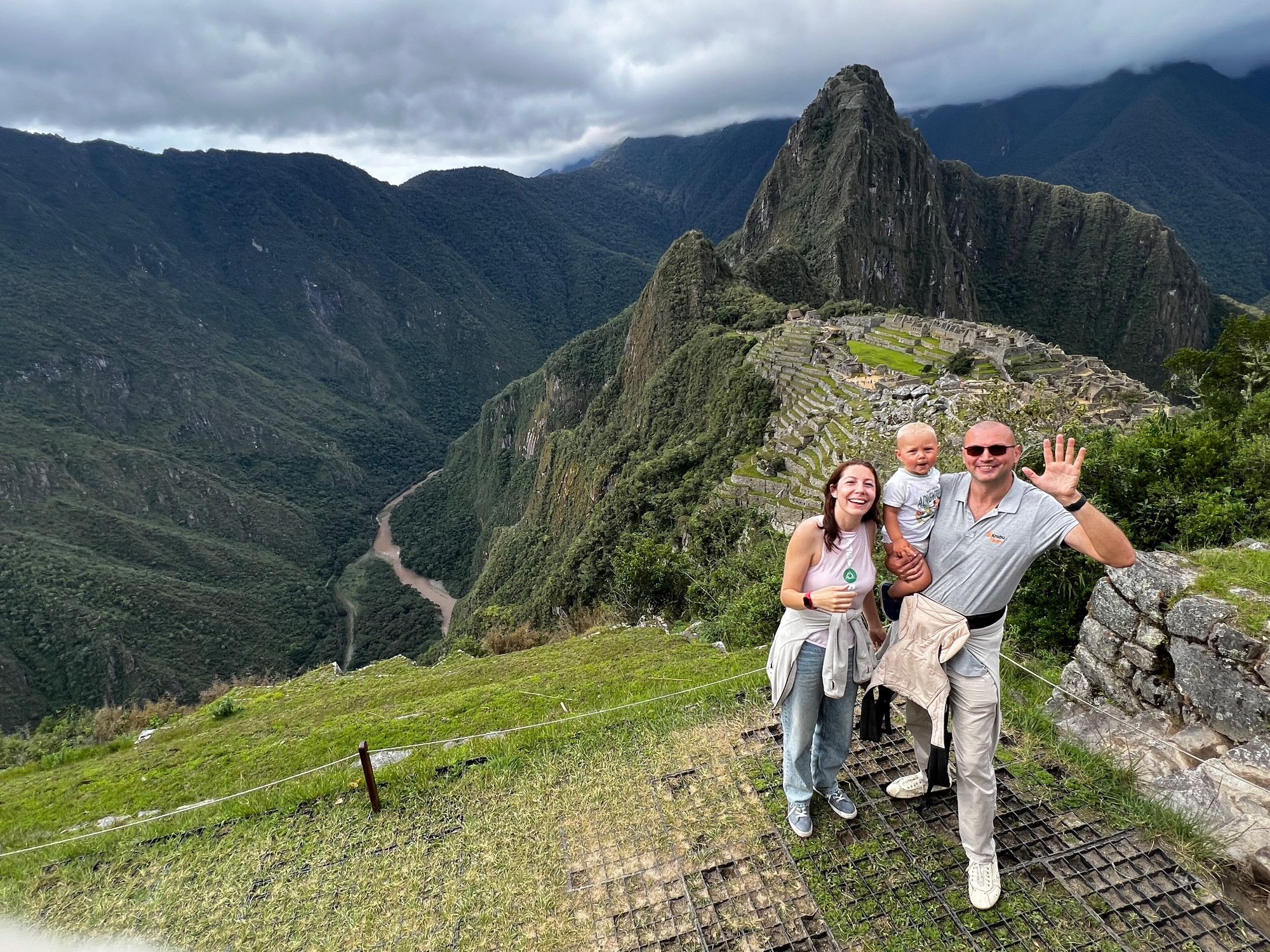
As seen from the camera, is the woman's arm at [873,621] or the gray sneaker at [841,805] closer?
the woman's arm at [873,621]

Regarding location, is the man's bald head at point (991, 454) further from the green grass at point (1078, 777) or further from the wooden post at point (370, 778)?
the wooden post at point (370, 778)

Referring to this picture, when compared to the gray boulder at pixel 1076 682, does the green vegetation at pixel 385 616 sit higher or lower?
lower

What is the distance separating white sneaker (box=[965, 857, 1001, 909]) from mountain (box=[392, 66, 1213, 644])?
4983mm

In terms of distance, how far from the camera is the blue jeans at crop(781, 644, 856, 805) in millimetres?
3641

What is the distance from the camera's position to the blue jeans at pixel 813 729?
11.9 ft

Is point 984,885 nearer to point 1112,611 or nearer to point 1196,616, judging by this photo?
point 1196,616

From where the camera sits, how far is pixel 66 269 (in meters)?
156

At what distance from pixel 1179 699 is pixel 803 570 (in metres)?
3.32

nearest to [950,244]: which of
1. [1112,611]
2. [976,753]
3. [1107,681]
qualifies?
[1112,611]

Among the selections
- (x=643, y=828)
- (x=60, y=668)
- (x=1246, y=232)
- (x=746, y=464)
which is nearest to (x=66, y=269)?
(x=60, y=668)

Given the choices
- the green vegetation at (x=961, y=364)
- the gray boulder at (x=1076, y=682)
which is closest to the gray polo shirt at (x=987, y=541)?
the gray boulder at (x=1076, y=682)

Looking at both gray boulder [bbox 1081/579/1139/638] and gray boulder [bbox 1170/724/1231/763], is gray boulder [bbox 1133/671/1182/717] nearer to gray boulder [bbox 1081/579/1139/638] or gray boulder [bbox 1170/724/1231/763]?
gray boulder [bbox 1170/724/1231/763]

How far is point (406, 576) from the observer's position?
297 ft

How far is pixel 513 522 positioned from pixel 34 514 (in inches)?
2254
